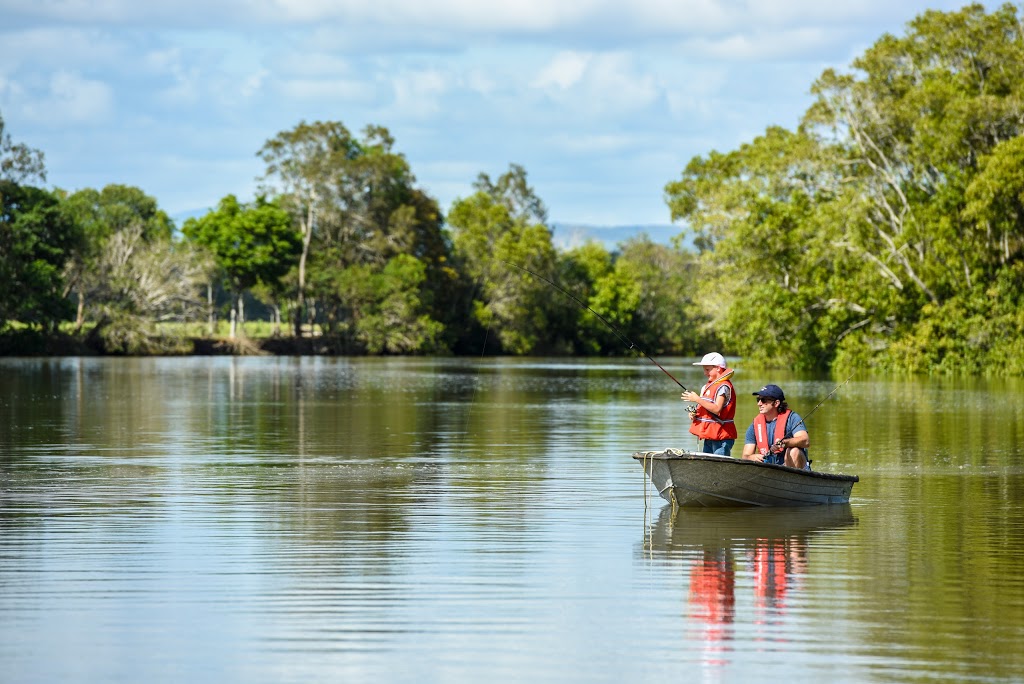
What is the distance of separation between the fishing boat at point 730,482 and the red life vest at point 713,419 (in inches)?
27.3

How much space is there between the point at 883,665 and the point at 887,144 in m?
58.0

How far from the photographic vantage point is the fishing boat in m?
16.4

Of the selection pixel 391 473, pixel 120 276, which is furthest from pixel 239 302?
pixel 391 473

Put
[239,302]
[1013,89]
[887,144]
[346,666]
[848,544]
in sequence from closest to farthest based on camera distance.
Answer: [346,666]
[848,544]
[1013,89]
[887,144]
[239,302]

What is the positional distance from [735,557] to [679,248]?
293 ft

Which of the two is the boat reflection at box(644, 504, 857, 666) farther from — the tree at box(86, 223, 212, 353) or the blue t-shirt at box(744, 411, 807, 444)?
the tree at box(86, 223, 212, 353)

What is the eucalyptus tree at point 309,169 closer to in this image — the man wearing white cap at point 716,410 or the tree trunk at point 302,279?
the tree trunk at point 302,279

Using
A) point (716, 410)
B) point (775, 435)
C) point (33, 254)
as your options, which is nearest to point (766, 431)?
point (775, 435)

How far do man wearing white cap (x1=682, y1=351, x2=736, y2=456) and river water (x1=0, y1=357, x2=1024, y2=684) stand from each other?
0.87m

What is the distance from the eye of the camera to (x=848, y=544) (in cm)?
1467

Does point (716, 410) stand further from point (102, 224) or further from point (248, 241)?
point (102, 224)

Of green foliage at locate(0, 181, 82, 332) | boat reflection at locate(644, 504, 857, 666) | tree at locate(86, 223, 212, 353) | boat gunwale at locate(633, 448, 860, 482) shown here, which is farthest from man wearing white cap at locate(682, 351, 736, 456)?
tree at locate(86, 223, 212, 353)

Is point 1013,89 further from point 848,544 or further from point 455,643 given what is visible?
point 455,643

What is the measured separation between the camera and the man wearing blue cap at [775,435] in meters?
17.2
